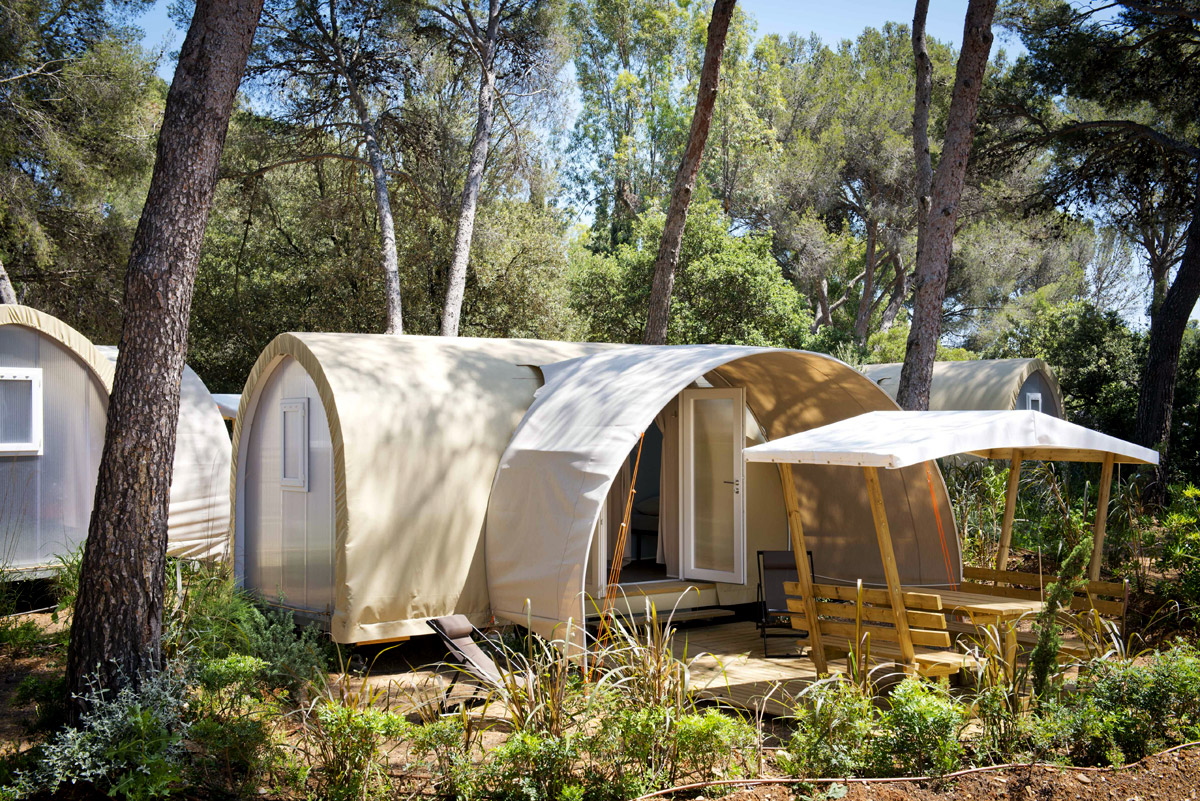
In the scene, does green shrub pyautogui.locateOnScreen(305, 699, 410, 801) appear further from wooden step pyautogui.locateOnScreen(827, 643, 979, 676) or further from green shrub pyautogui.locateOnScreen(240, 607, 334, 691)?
wooden step pyautogui.locateOnScreen(827, 643, 979, 676)

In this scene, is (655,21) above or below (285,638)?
→ above

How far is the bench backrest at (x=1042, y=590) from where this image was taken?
590cm

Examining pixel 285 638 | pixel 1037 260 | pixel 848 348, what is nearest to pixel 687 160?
pixel 285 638

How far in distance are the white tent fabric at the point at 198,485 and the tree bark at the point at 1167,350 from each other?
10.3m

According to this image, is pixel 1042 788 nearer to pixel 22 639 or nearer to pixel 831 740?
pixel 831 740

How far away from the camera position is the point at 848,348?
63.8ft

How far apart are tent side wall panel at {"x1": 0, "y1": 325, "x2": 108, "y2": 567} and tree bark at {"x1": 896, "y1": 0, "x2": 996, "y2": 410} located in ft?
23.6

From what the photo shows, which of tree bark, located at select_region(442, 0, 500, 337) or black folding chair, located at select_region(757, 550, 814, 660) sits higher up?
tree bark, located at select_region(442, 0, 500, 337)

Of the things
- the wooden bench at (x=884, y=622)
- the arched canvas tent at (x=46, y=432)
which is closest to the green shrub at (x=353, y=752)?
the wooden bench at (x=884, y=622)

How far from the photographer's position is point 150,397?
450 centimetres

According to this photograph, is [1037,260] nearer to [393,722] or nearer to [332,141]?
[332,141]

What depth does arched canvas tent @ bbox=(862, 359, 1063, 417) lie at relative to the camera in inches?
589

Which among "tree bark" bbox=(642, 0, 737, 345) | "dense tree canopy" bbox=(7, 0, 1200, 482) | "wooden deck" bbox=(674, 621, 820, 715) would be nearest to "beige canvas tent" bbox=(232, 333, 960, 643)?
"wooden deck" bbox=(674, 621, 820, 715)

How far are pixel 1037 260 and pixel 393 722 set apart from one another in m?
28.1
